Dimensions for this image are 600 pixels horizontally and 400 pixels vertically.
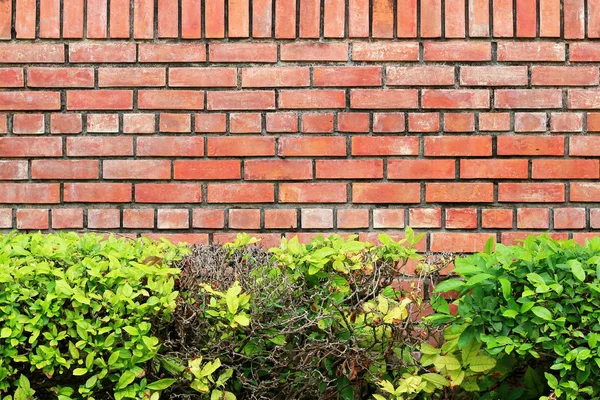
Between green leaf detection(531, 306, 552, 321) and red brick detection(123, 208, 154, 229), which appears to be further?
red brick detection(123, 208, 154, 229)

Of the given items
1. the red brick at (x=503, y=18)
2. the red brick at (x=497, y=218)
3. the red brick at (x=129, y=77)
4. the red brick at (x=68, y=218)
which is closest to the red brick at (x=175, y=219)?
the red brick at (x=68, y=218)

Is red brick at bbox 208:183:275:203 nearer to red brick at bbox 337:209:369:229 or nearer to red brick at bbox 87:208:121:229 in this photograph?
red brick at bbox 337:209:369:229

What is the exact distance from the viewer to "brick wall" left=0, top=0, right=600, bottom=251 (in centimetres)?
298

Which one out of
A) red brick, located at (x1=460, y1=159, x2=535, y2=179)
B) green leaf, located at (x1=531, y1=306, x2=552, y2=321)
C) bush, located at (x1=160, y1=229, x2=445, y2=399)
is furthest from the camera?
red brick, located at (x1=460, y1=159, x2=535, y2=179)

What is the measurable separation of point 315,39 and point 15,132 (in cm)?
135

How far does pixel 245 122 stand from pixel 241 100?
95mm

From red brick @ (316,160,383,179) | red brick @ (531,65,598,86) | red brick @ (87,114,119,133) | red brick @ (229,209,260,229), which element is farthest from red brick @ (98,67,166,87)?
red brick @ (531,65,598,86)

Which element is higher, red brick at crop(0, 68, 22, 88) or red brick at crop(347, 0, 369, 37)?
red brick at crop(347, 0, 369, 37)

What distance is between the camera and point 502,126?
117 inches

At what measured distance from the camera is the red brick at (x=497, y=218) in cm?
298

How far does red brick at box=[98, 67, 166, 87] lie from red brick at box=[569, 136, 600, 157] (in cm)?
176

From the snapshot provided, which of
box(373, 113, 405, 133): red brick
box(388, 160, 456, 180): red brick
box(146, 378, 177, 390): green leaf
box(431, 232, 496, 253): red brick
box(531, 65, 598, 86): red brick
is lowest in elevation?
box(146, 378, 177, 390): green leaf

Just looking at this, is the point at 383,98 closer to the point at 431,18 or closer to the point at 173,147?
the point at 431,18

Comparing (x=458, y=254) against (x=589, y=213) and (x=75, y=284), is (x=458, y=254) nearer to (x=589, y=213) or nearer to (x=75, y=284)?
(x=589, y=213)
